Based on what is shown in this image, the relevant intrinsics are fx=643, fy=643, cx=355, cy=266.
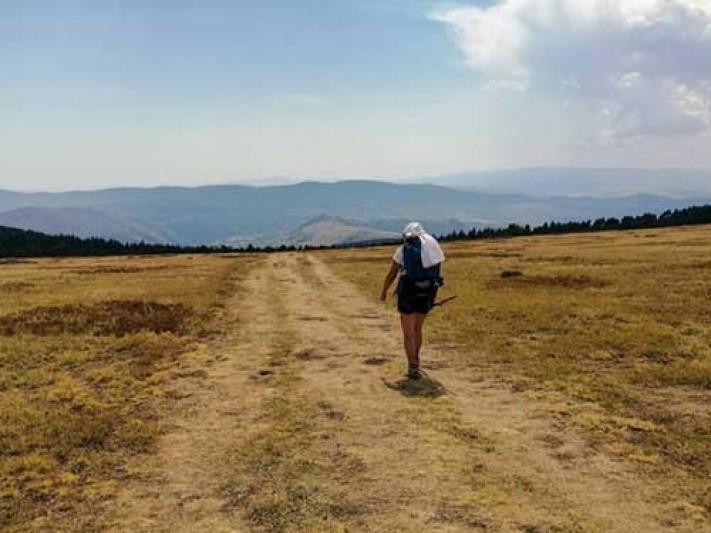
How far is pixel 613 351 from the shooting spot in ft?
59.6

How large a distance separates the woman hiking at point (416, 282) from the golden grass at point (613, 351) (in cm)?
193

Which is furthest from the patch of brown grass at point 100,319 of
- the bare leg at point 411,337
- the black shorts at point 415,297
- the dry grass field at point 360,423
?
the black shorts at point 415,297

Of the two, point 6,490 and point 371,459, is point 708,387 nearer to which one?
point 371,459

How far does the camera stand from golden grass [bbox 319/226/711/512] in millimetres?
11289

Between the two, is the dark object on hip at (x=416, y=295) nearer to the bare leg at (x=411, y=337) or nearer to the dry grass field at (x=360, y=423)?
the bare leg at (x=411, y=337)

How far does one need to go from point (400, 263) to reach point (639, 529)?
9059mm

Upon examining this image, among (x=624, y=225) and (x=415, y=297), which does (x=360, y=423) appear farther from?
(x=624, y=225)

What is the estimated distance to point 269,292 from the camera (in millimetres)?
Result: 36938

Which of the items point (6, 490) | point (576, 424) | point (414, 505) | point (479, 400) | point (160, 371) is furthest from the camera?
point (160, 371)

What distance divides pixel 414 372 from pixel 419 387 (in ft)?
2.85

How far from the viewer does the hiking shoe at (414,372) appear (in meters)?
15.6

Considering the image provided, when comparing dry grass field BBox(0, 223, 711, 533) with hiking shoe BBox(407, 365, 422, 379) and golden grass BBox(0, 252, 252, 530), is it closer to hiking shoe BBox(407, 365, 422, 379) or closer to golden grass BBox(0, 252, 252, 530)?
golden grass BBox(0, 252, 252, 530)

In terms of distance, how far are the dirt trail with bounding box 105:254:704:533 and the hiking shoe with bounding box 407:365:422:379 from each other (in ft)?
1.13

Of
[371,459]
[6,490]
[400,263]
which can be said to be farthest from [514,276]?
[6,490]
